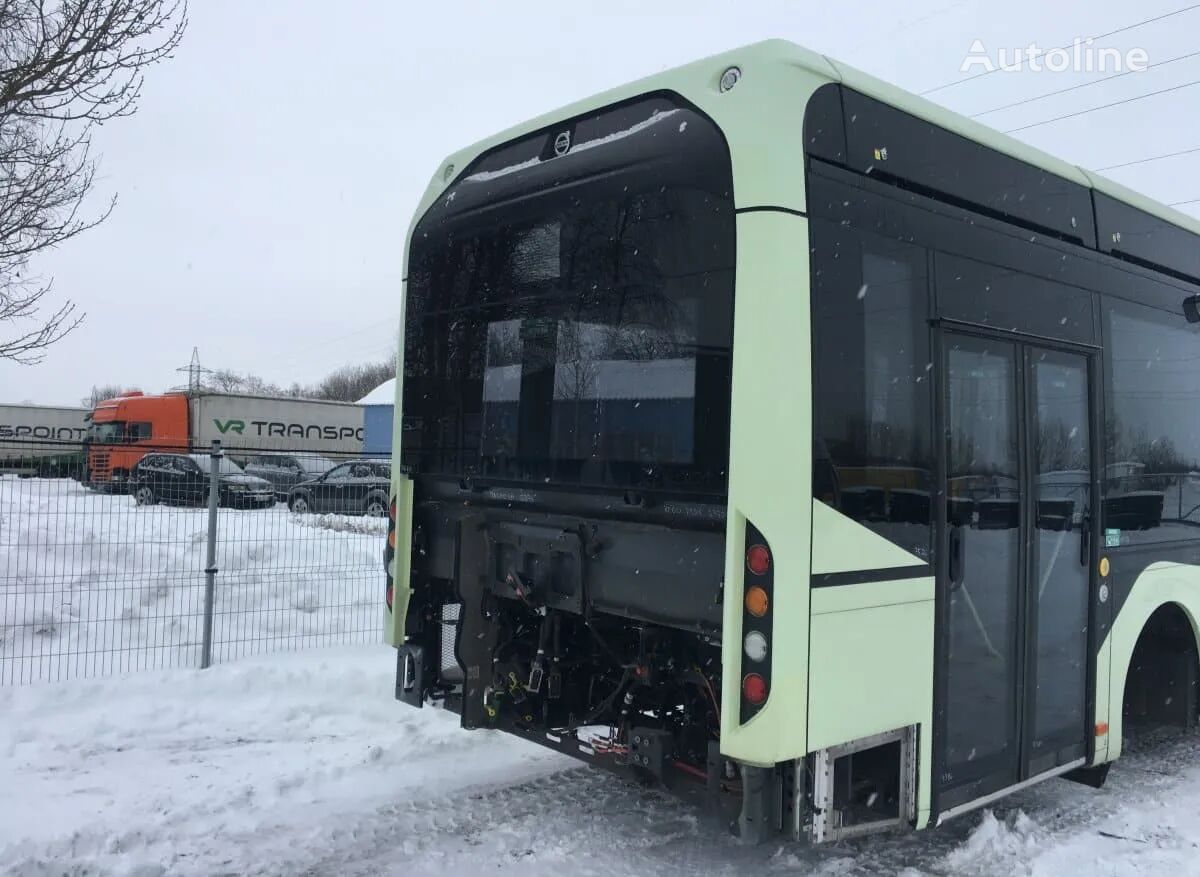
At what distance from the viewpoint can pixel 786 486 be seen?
347 centimetres

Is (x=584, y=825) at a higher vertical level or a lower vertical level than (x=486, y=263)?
lower

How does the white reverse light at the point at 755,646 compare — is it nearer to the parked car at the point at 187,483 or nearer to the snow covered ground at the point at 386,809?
the snow covered ground at the point at 386,809

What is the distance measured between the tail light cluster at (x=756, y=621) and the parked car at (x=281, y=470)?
6107mm

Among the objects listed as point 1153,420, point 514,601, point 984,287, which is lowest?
point 514,601

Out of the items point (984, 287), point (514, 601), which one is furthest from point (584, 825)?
point (984, 287)

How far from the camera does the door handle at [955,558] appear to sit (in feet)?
14.0

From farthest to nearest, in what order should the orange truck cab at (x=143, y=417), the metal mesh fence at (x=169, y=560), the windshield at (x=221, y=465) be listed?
the orange truck cab at (x=143, y=417)
the windshield at (x=221, y=465)
the metal mesh fence at (x=169, y=560)

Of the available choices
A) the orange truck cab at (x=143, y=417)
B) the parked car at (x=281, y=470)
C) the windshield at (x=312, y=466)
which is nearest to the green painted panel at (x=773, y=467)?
the parked car at (x=281, y=470)

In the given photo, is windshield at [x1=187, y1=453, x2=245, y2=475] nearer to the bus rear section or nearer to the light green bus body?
the bus rear section

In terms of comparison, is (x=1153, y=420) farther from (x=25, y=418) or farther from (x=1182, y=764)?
(x=25, y=418)

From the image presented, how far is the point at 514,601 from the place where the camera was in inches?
197

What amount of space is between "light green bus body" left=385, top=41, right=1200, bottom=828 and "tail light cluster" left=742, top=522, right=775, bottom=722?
25mm

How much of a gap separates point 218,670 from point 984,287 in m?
6.41

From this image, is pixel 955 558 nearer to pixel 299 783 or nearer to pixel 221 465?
pixel 299 783
